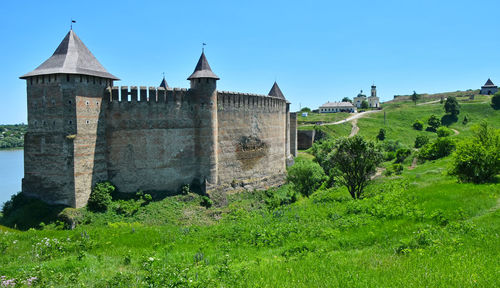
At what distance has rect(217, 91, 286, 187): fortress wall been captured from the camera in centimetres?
2028

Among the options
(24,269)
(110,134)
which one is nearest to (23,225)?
(110,134)

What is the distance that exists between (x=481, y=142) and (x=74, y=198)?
1758 cm

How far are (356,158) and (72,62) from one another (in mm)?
13560

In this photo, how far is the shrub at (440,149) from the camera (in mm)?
25453

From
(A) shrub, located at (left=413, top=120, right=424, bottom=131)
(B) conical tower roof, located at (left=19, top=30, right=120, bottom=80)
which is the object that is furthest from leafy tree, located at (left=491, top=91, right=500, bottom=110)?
(B) conical tower roof, located at (left=19, top=30, right=120, bottom=80)

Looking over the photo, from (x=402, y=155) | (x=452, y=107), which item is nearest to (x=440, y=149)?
(x=402, y=155)

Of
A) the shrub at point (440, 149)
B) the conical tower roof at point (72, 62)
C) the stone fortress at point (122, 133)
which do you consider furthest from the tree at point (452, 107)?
the conical tower roof at point (72, 62)

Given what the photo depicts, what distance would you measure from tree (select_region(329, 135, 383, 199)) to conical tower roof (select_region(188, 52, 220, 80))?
8.56 metres

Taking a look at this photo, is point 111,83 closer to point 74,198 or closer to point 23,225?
point 74,198

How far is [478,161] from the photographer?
11922 mm

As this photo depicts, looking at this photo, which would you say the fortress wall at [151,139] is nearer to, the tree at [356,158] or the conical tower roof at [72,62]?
the conical tower roof at [72,62]

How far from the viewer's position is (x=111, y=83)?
1628 centimetres

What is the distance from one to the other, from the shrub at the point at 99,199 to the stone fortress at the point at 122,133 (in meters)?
0.27

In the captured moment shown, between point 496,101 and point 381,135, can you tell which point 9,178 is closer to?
point 381,135
